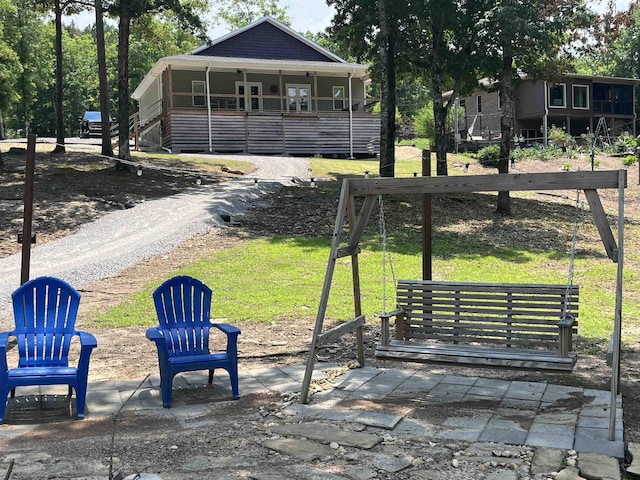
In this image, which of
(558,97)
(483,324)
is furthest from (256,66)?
(483,324)

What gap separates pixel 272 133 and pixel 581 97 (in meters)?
22.3

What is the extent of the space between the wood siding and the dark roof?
350 centimetres

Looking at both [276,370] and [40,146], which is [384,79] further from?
[40,146]

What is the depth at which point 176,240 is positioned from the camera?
13.5 metres

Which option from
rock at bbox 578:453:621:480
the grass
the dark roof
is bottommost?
rock at bbox 578:453:621:480

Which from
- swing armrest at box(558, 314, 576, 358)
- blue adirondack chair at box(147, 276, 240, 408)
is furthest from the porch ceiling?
swing armrest at box(558, 314, 576, 358)

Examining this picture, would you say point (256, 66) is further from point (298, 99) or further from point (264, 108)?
point (298, 99)

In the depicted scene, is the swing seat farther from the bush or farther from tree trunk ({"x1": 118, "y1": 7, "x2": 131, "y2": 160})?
the bush

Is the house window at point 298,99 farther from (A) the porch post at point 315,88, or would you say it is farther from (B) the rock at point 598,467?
(B) the rock at point 598,467

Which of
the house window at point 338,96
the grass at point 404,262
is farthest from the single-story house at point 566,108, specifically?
the grass at point 404,262

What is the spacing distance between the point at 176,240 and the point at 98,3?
1009 cm

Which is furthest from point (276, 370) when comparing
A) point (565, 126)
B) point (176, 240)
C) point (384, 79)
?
point (565, 126)

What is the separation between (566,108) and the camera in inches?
1529

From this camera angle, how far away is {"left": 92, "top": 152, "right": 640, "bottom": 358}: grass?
891cm
